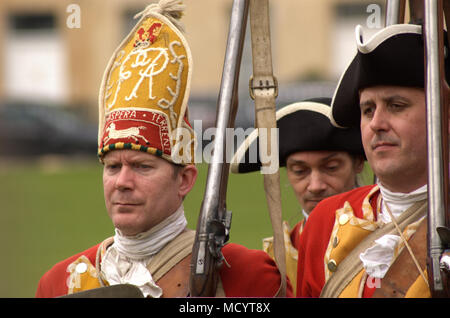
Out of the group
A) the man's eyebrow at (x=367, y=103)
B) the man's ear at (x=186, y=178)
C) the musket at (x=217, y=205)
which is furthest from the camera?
the man's ear at (x=186, y=178)

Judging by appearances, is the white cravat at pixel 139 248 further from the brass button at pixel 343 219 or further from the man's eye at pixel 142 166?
the brass button at pixel 343 219

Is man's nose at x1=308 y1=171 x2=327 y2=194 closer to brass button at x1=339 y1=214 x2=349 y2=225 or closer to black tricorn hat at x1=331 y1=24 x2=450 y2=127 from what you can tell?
brass button at x1=339 y1=214 x2=349 y2=225

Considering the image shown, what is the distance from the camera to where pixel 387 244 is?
139 inches

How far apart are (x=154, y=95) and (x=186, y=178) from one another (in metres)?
0.38

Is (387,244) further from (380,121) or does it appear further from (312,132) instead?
(312,132)

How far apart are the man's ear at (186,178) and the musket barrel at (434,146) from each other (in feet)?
4.15

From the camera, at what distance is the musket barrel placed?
305 centimetres

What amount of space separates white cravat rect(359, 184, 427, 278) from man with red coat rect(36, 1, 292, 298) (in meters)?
0.49

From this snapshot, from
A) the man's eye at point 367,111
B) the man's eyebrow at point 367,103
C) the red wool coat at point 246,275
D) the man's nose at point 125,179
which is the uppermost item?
the man's eyebrow at point 367,103

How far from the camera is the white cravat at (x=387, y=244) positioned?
3518 mm

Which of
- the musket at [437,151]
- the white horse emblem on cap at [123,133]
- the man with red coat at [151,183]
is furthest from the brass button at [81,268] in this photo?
the musket at [437,151]

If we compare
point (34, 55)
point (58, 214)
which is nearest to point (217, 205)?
point (58, 214)

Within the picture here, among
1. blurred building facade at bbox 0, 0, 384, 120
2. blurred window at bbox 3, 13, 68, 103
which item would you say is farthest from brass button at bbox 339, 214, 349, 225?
blurred window at bbox 3, 13, 68, 103
